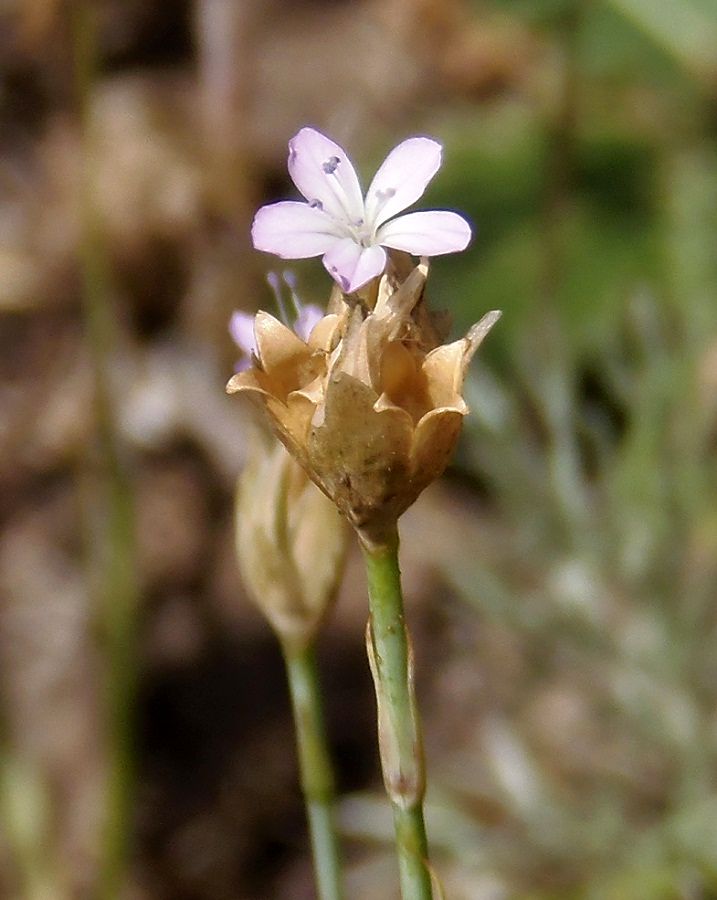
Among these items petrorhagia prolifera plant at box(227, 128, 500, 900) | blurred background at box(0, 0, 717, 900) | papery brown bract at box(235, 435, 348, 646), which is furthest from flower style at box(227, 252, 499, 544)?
blurred background at box(0, 0, 717, 900)

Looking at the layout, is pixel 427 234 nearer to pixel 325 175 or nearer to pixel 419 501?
pixel 325 175

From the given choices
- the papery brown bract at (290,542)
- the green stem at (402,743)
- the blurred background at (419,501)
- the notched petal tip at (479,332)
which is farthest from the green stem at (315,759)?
the blurred background at (419,501)

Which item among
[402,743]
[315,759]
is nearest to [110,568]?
[315,759]

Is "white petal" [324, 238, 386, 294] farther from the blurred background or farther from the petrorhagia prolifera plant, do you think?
the blurred background

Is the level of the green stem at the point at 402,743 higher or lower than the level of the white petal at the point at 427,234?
lower

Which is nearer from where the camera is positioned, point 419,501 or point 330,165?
point 330,165

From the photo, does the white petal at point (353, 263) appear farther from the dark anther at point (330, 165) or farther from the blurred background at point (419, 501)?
the blurred background at point (419, 501)
